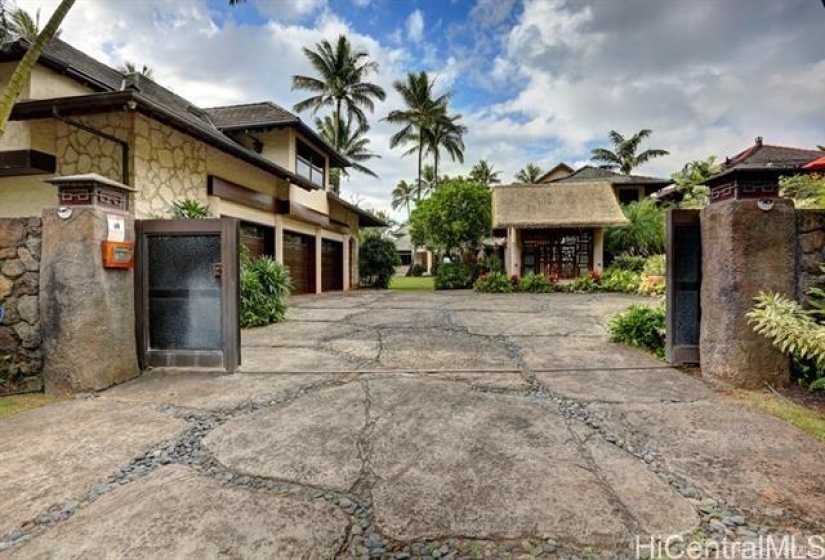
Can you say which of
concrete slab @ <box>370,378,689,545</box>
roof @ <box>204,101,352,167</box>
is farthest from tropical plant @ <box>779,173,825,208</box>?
roof @ <box>204,101,352,167</box>

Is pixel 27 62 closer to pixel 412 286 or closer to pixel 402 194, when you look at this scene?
pixel 412 286

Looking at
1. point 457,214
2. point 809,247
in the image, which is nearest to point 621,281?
point 457,214

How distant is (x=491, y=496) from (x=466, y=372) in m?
2.11

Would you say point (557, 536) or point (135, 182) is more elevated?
point (135, 182)

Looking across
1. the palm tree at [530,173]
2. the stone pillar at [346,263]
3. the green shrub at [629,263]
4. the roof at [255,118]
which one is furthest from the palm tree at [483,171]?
the roof at [255,118]

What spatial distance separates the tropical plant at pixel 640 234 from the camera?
15.8 m

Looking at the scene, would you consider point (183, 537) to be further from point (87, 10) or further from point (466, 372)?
point (87, 10)

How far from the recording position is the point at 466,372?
12.7 feet

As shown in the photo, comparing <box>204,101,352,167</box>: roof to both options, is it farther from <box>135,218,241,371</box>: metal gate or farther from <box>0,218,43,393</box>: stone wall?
<box>0,218,43,393</box>: stone wall

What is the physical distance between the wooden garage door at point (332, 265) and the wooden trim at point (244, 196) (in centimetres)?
369

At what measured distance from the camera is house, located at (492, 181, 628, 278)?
50.8ft

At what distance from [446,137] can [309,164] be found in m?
16.4

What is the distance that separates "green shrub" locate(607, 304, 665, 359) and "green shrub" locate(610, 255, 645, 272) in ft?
36.2

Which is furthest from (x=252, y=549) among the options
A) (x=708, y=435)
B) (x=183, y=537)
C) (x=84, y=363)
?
(x=84, y=363)
